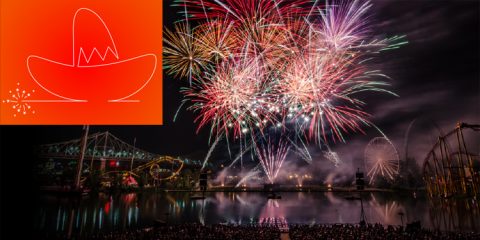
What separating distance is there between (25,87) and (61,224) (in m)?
31.4

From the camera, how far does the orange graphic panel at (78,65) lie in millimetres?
11656

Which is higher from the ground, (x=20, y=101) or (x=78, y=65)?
(x=78, y=65)

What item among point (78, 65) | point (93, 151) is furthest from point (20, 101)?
point (93, 151)

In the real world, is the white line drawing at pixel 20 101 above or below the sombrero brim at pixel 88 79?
below

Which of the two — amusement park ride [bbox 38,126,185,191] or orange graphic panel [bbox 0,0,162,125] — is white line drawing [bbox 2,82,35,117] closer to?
orange graphic panel [bbox 0,0,162,125]

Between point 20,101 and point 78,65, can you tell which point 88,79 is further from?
point 20,101

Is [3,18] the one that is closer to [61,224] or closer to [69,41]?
[69,41]

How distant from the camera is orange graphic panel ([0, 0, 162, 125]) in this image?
38.2 ft

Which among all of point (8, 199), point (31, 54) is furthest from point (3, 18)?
point (8, 199)

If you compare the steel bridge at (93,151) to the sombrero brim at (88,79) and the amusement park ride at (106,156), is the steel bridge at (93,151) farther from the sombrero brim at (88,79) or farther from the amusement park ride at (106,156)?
the sombrero brim at (88,79)

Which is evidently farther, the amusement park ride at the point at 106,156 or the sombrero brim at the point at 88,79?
the amusement park ride at the point at 106,156

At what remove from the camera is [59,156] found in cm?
10712

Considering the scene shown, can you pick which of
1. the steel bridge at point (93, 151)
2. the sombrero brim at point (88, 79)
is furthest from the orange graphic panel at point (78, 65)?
the steel bridge at point (93, 151)

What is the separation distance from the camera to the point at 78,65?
462 inches
